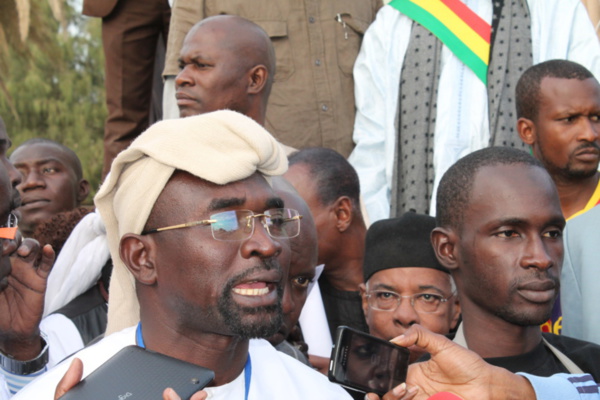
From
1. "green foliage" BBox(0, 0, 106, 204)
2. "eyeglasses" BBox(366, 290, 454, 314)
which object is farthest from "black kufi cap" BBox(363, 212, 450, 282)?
"green foliage" BBox(0, 0, 106, 204)

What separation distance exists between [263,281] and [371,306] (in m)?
1.31

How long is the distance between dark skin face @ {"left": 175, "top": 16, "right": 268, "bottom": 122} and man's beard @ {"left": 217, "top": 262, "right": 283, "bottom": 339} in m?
2.62

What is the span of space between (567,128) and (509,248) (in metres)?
1.62

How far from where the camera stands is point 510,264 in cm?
344

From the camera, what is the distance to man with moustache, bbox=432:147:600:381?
134 inches

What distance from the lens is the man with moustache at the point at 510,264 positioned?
3.41 m

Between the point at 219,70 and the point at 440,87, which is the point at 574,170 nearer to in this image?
the point at 440,87

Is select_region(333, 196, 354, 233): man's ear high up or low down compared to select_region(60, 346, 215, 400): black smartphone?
up

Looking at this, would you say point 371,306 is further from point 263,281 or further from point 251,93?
point 251,93

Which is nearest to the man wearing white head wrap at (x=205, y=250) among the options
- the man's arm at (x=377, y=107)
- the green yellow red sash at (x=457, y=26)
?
the man's arm at (x=377, y=107)

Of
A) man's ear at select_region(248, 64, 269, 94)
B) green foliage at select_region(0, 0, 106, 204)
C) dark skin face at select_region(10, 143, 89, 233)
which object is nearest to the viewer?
man's ear at select_region(248, 64, 269, 94)

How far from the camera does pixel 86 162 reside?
1432 cm

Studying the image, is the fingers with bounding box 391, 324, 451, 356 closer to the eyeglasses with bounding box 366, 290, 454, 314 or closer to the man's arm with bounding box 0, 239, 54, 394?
the eyeglasses with bounding box 366, 290, 454, 314

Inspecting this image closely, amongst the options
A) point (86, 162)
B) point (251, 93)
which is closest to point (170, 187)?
point (251, 93)
